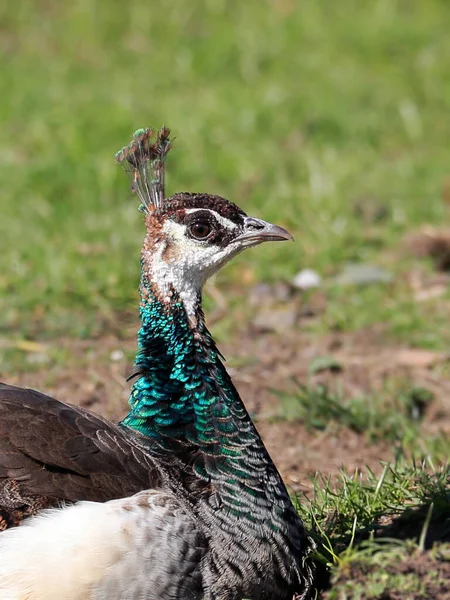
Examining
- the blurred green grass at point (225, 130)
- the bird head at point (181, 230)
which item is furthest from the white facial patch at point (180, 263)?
the blurred green grass at point (225, 130)

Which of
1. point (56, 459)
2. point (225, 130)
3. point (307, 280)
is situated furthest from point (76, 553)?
point (225, 130)

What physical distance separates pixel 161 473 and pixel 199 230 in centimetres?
77

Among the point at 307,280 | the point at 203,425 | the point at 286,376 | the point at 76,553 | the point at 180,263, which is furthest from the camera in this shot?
the point at 307,280

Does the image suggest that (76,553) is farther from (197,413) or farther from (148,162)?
(148,162)

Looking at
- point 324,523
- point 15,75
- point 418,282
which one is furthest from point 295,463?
point 15,75

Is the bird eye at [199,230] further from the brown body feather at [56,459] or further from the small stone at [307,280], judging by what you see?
the small stone at [307,280]

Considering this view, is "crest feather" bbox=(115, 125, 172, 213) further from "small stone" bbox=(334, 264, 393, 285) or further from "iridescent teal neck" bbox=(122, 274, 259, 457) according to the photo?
"small stone" bbox=(334, 264, 393, 285)

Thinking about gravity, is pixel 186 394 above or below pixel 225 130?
below

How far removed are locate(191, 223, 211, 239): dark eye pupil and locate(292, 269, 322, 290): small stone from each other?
104 inches

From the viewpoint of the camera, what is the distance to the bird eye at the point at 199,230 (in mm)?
3446

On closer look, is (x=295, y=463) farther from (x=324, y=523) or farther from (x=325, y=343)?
(x=325, y=343)

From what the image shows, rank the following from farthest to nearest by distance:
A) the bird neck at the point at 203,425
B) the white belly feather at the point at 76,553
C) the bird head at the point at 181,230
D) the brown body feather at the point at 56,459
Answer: the bird head at the point at 181,230 → the bird neck at the point at 203,425 → the brown body feather at the point at 56,459 → the white belly feather at the point at 76,553

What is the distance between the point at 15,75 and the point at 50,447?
5835 mm

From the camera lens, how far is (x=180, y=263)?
3416mm
